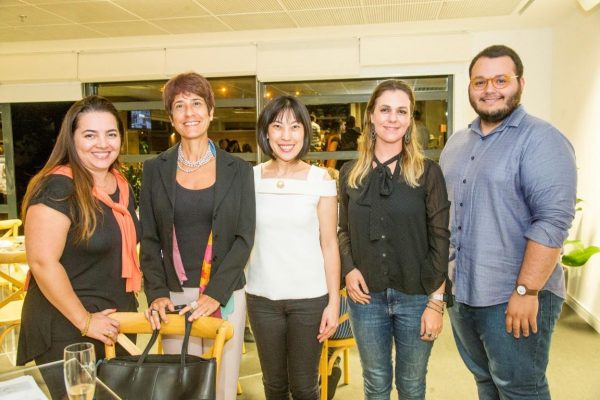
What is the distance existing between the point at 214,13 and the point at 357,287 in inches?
153

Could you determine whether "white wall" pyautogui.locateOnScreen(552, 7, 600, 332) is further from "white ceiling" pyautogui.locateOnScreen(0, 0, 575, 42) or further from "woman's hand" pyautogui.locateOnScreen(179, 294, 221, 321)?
"woman's hand" pyautogui.locateOnScreen(179, 294, 221, 321)

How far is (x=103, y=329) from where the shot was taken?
1.65m

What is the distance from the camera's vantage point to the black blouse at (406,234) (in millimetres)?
1744

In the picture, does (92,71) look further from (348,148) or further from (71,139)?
(71,139)

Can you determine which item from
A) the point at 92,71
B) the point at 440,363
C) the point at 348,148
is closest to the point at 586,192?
the point at 440,363

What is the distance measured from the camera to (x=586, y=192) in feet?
14.6

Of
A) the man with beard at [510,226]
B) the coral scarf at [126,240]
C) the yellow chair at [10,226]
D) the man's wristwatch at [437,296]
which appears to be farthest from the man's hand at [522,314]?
the yellow chair at [10,226]

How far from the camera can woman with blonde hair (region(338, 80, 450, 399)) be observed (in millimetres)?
1754

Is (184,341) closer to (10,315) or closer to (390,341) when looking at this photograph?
(390,341)

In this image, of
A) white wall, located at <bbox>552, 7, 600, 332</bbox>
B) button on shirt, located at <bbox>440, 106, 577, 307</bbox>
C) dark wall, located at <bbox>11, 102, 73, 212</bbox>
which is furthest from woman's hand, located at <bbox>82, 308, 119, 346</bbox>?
dark wall, located at <bbox>11, 102, 73, 212</bbox>

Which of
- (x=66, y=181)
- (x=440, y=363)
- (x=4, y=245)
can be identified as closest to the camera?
(x=66, y=181)

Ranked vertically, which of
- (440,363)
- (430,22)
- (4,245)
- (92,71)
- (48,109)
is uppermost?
(430,22)

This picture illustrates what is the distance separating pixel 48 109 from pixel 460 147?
6.35 metres

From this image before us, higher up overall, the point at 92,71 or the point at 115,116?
the point at 92,71
